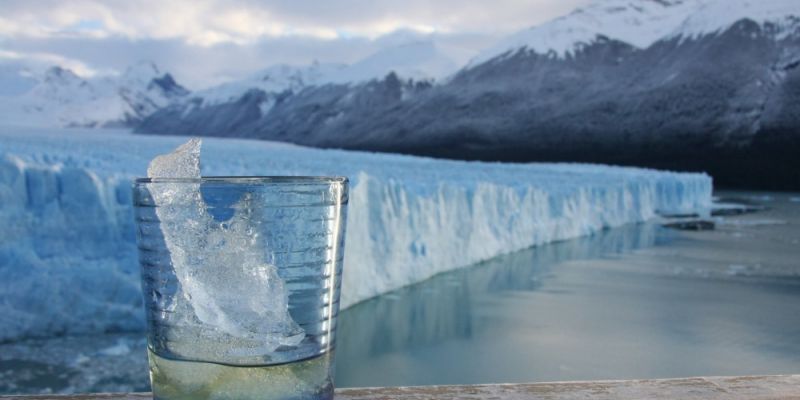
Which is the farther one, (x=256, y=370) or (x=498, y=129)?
(x=498, y=129)

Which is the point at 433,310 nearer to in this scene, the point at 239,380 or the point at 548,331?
the point at 548,331

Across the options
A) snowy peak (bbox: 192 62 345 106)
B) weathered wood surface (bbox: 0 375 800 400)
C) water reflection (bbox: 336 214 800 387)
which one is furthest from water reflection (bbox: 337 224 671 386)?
snowy peak (bbox: 192 62 345 106)

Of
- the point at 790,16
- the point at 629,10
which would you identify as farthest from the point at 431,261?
the point at 629,10

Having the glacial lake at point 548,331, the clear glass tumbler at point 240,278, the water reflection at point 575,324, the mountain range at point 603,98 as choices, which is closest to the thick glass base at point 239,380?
the clear glass tumbler at point 240,278

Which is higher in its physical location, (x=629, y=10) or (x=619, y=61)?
(x=629, y=10)

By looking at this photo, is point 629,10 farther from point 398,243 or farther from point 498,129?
point 398,243

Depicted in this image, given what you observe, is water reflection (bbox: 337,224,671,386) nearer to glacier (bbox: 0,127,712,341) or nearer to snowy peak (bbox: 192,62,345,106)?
glacier (bbox: 0,127,712,341)
